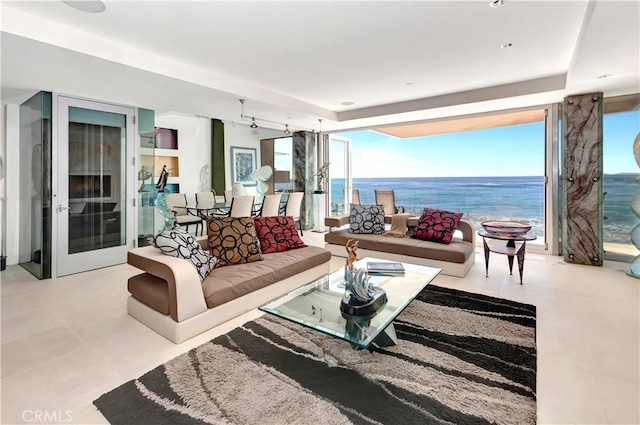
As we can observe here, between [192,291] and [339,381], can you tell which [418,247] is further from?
[192,291]

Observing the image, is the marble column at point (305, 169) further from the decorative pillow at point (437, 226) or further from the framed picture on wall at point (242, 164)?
the decorative pillow at point (437, 226)

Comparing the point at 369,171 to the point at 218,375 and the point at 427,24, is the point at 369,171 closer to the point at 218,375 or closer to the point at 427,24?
the point at 427,24

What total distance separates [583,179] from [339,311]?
15.7ft

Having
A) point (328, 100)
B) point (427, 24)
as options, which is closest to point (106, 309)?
point (427, 24)

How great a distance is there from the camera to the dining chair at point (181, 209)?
6.48 metres

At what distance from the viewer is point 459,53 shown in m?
3.67

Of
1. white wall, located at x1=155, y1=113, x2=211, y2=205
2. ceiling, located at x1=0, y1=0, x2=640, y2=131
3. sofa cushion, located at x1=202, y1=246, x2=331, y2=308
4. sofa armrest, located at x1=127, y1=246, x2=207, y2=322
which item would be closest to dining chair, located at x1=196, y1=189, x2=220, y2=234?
white wall, located at x1=155, y1=113, x2=211, y2=205

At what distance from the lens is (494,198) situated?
45.8ft

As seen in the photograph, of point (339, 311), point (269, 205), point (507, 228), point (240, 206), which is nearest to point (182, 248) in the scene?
point (339, 311)

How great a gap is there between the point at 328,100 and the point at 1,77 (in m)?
4.41

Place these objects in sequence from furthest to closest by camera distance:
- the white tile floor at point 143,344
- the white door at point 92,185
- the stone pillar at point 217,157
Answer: the stone pillar at point 217,157, the white door at point 92,185, the white tile floor at point 143,344

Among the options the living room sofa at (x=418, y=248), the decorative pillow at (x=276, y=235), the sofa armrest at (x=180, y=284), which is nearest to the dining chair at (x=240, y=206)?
the living room sofa at (x=418, y=248)

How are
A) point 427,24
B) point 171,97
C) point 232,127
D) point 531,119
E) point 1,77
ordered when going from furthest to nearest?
point 232,127 < point 531,119 < point 171,97 < point 1,77 < point 427,24

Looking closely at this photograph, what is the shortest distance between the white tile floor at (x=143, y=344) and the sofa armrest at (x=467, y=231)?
2.24ft
